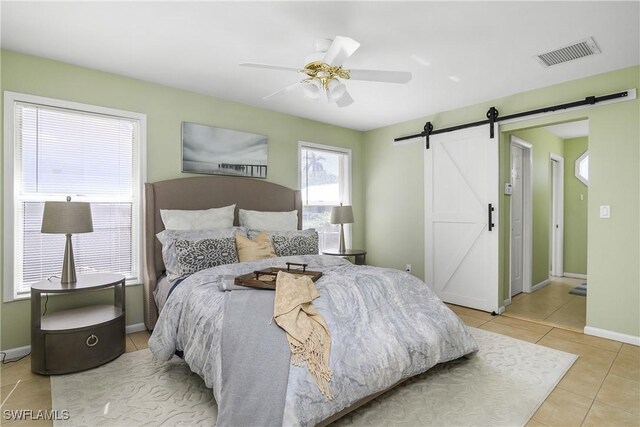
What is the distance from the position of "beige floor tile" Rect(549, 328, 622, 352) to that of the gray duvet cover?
1.38 meters

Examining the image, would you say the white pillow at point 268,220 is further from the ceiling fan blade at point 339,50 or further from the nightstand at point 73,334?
the ceiling fan blade at point 339,50

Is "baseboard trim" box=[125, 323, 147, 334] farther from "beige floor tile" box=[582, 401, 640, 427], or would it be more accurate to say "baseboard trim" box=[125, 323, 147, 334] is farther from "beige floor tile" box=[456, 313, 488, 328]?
"beige floor tile" box=[582, 401, 640, 427]

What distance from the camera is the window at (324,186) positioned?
5.03 m

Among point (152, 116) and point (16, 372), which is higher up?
point (152, 116)

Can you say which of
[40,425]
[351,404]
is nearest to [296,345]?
[351,404]

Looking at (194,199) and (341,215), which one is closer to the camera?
(194,199)

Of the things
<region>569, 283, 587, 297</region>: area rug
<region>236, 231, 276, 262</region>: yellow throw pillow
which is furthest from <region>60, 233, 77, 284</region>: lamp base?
<region>569, 283, 587, 297</region>: area rug

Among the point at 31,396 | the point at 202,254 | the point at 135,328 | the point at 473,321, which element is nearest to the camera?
the point at 31,396

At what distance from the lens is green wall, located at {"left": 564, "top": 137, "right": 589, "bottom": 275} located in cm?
608

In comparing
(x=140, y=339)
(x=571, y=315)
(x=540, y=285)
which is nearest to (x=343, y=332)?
(x=140, y=339)

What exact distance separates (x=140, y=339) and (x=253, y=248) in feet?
4.59

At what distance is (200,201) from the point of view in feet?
12.3

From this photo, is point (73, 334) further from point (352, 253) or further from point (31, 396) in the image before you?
point (352, 253)

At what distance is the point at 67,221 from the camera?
8.74 ft
